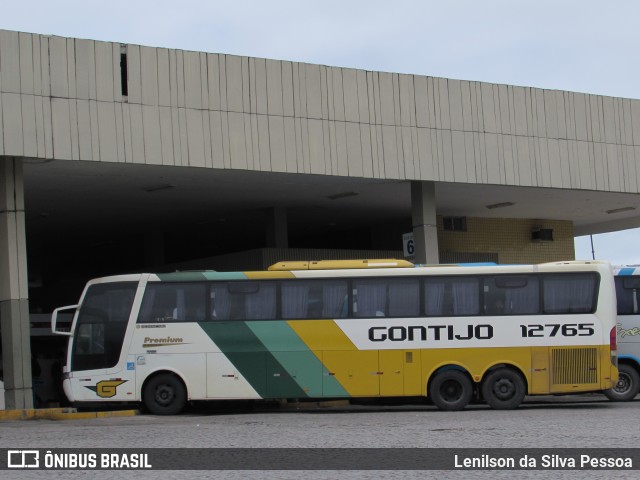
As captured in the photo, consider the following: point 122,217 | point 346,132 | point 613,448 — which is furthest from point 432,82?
point 613,448

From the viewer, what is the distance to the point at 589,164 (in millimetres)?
28016

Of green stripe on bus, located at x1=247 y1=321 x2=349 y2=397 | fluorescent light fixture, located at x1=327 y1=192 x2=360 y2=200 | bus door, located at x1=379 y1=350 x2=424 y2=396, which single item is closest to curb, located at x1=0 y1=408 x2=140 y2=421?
green stripe on bus, located at x1=247 y1=321 x2=349 y2=397

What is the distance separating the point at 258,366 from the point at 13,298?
16.6 feet

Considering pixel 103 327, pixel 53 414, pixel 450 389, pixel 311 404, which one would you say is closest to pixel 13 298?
pixel 103 327

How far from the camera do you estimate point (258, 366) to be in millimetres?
20625

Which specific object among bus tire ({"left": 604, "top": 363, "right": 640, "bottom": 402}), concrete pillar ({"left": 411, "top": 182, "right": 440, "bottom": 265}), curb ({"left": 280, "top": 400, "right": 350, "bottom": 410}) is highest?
concrete pillar ({"left": 411, "top": 182, "right": 440, "bottom": 265})

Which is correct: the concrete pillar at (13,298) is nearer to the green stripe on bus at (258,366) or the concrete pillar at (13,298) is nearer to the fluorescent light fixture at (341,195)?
the green stripe on bus at (258,366)

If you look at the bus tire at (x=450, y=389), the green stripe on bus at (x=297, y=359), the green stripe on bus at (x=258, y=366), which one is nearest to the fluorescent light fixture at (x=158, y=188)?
the green stripe on bus at (x=258, y=366)

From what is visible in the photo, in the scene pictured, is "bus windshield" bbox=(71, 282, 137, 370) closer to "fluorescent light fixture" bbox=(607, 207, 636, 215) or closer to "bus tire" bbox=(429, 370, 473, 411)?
"bus tire" bbox=(429, 370, 473, 411)

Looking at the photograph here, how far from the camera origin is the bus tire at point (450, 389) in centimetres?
2048

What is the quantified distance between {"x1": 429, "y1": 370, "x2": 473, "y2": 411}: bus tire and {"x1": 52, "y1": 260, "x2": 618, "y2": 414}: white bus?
0.08ft

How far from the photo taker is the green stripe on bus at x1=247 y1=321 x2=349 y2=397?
2062 centimetres

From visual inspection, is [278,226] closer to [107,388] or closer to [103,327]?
[103,327]

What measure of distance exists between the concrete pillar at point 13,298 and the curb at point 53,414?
27.9 inches
